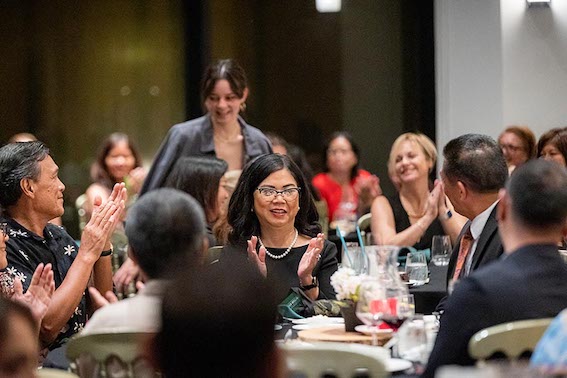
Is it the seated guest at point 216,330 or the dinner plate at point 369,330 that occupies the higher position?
the seated guest at point 216,330

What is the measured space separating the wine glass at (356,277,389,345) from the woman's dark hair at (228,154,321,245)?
136cm

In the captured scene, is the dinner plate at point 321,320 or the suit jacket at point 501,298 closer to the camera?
the suit jacket at point 501,298

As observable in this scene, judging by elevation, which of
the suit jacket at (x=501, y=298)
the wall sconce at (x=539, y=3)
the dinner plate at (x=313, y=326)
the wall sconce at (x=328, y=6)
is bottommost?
the dinner plate at (x=313, y=326)

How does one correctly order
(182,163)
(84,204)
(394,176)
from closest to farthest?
1. (182,163)
2. (394,176)
3. (84,204)

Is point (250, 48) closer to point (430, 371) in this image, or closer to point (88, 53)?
point (88, 53)

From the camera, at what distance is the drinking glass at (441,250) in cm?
609

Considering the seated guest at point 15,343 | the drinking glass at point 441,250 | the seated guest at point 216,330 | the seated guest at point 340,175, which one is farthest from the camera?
the seated guest at point 340,175

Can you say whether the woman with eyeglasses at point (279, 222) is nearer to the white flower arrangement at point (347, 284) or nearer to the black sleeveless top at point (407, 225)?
the white flower arrangement at point (347, 284)

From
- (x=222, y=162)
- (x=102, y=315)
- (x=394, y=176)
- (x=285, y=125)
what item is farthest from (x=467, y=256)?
(x=285, y=125)

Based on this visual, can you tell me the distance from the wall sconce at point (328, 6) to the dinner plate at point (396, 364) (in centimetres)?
631

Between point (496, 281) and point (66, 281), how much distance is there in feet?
6.51

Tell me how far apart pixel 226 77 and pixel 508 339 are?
4.23m

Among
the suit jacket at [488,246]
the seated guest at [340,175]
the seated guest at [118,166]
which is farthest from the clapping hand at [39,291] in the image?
the seated guest at [340,175]

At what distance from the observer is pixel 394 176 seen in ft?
22.8
